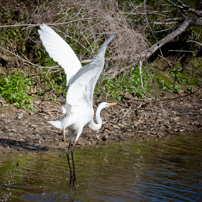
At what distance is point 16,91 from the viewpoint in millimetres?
7535

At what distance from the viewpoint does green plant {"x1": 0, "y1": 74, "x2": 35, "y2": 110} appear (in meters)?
7.38

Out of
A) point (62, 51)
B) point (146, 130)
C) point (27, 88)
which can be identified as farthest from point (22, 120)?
point (146, 130)

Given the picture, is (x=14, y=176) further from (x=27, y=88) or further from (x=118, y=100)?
(x=118, y=100)

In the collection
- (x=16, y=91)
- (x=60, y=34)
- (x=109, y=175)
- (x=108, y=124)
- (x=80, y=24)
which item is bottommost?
(x=109, y=175)

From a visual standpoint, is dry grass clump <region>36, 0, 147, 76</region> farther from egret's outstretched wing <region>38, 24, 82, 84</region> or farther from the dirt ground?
egret's outstretched wing <region>38, 24, 82, 84</region>

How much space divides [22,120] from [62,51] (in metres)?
2.45

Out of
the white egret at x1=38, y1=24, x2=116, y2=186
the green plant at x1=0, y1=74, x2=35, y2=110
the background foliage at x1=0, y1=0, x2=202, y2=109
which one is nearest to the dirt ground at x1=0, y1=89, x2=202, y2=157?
the green plant at x1=0, y1=74, x2=35, y2=110

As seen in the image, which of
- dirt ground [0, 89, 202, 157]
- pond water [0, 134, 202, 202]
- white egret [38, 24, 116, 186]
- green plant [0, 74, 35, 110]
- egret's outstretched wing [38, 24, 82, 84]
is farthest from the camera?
green plant [0, 74, 35, 110]

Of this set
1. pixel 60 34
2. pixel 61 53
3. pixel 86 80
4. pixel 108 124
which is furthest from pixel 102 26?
pixel 86 80

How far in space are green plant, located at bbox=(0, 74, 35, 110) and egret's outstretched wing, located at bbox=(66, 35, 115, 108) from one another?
269cm

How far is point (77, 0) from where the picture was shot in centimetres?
811

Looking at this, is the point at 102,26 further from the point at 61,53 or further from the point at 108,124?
the point at 61,53

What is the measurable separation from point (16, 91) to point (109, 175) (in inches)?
145

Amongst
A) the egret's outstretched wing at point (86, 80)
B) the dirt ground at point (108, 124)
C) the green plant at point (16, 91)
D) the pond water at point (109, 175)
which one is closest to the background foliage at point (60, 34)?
the green plant at point (16, 91)
